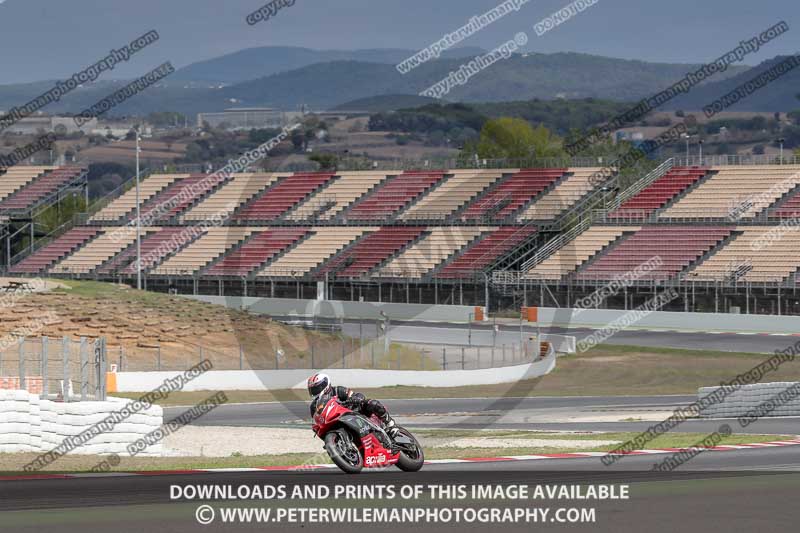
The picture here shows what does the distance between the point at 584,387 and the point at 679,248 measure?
23.8 m

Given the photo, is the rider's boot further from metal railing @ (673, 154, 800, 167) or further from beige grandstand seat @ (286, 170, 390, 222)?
beige grandstand seat @ (286, 170, 390, 222)

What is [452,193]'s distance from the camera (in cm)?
8469

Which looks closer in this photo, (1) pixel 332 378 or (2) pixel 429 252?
(1) pixel 332 378

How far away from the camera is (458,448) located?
84.5 feet

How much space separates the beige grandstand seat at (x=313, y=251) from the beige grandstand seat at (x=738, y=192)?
19211 millimetres

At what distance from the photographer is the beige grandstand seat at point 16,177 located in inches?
3853

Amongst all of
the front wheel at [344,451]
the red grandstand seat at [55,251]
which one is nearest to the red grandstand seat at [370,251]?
the red grandstand seat at [55,251]

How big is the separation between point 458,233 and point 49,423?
56.2 meters

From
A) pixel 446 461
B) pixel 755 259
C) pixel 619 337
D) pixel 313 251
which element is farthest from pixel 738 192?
pixel 446 461

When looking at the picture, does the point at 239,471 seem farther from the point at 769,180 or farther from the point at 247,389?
the point at 769,180

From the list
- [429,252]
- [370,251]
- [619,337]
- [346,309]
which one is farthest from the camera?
[370,251]
